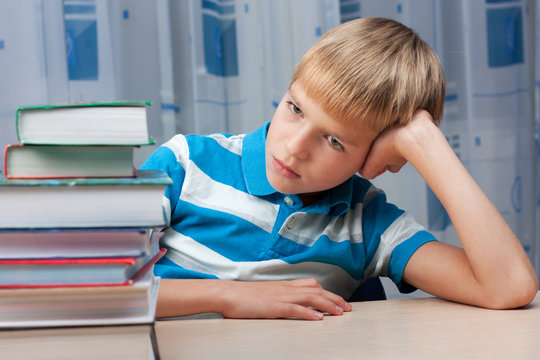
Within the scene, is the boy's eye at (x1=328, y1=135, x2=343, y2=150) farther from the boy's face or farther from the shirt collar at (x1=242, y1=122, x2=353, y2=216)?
the shirt collar at (x1=242, y1=122, x2=353, y2=216)

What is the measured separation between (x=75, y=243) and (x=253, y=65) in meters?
1.12

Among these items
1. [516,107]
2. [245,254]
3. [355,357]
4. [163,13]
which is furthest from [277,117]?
[516,107]

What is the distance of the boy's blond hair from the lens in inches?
34.0

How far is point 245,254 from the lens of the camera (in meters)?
0.97

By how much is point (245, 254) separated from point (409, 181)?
88 cm

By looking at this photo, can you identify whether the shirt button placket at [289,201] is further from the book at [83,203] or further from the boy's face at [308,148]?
the book at [83,203]

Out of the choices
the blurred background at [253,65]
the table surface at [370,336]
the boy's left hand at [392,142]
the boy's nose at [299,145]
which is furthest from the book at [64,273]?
the blurred background at [253,65]

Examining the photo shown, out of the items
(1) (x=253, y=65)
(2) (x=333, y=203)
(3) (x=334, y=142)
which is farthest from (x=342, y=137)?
(1) (x=253, y=65)

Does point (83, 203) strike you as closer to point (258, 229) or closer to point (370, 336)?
point (370, 336)

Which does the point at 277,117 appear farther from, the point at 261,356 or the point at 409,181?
the point at 409,181

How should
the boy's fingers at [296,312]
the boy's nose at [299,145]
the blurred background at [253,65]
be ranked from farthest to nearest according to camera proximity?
the blurred background at [253,65] → the boy's nose at [299,145] → the boy's fingers at [296,312]

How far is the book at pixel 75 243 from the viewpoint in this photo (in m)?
0.47

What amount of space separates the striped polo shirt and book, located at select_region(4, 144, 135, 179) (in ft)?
1.44

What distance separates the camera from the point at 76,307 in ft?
1.55
